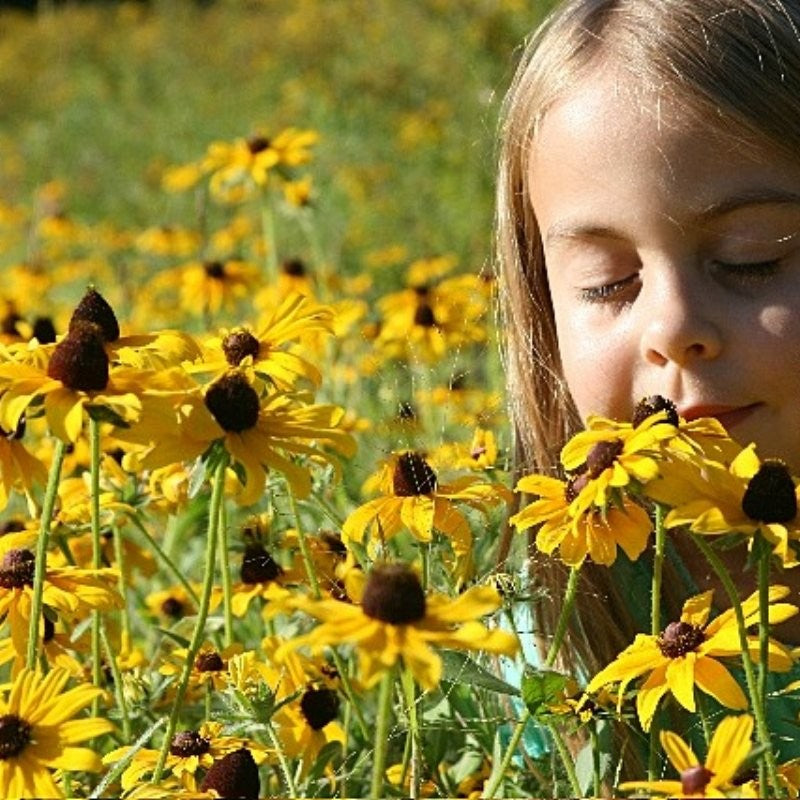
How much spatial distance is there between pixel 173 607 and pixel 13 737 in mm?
803

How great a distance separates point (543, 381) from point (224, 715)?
2.43 ft

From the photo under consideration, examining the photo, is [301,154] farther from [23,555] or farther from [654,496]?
[654,496]

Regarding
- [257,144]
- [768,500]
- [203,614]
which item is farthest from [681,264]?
[257,144]

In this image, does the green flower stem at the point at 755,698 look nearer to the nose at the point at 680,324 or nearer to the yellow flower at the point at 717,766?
the yellow flower at the point at 717,766

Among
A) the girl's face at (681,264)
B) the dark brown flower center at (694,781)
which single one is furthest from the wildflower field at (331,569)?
the girl's face at (681,264)

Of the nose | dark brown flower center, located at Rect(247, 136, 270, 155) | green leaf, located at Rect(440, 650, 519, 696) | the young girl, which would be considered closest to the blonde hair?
the young girl

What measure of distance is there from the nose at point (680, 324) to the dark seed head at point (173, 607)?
0.58m

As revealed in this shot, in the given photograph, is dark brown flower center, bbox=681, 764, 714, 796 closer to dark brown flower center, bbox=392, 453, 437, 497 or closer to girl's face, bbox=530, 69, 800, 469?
dark brown flower center, bbox=392, 453, 437, 497

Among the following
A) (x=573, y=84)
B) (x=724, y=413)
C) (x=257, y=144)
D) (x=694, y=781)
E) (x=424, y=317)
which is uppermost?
(x=257, y=144)

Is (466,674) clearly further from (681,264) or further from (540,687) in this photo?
(681,264)

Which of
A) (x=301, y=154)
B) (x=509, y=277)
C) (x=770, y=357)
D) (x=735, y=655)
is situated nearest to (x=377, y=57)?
(x=301, y=154)

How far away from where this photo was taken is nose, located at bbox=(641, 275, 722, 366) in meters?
1.36

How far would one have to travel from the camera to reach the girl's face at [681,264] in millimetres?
1381

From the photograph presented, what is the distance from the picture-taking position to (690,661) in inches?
40.4
